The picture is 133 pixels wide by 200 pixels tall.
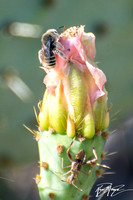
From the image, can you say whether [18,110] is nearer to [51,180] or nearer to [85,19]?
[85,19]

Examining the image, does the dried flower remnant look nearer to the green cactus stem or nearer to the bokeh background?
the green cactus stem

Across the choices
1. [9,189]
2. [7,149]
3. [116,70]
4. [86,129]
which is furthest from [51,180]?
[9,189]

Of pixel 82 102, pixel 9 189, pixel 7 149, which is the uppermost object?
pixel 7 149

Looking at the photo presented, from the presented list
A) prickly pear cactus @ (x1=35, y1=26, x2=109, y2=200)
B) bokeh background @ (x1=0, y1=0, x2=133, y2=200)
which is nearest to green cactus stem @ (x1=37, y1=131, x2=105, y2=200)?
prickly pear cactus @ (x1=35, y1=26, x2=109, y2=200)

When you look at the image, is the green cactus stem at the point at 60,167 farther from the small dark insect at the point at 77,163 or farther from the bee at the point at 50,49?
the bee at the point at 50,49

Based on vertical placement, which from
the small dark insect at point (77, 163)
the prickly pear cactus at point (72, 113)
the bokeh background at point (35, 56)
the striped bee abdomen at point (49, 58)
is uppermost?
the bokeh background at point (35, 56)

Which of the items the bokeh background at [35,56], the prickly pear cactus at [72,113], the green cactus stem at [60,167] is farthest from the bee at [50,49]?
the bokeh background at [35,56]

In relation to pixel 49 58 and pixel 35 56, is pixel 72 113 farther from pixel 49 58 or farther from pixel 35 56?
pixel 35 56

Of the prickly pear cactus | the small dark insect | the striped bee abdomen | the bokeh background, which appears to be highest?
the bokeh background
